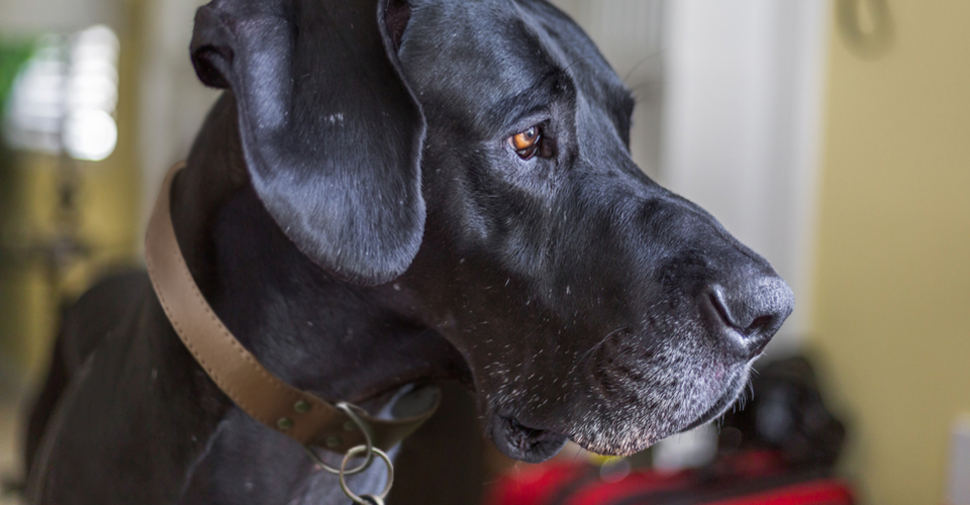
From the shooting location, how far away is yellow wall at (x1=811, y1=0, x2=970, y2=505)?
1.60m

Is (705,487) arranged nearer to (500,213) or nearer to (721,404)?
(721,404)

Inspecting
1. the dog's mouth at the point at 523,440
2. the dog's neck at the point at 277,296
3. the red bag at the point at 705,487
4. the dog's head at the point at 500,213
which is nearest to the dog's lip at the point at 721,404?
the dog's head at the point at 500,213

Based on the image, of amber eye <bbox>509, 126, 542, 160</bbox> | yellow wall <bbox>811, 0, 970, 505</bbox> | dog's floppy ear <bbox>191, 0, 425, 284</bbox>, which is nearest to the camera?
A: dog's floppy ear <bbox>191, 0, 425, 284</bbox>

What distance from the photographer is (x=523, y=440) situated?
2.66 ft

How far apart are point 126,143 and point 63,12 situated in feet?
5.35

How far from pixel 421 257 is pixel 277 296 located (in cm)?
16

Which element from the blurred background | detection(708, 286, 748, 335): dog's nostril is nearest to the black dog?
detection(708, 286, 748, 335): dog's nostril

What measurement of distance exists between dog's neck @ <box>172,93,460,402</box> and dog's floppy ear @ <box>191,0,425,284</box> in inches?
4.8

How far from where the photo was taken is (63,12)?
2910mm

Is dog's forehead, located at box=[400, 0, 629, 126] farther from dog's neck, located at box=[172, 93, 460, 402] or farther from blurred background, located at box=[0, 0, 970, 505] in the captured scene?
blurred background, located at box=[0, 0, 970, 505]

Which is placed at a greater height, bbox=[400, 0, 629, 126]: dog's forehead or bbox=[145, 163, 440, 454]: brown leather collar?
bbox=[400, 0, 629, 126]: dog's forehead

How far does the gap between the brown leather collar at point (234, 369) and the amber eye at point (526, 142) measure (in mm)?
324

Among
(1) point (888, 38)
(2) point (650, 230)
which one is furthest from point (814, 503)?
(2) point (650, 230)

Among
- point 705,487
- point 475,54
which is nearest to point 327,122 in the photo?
point 475,54
